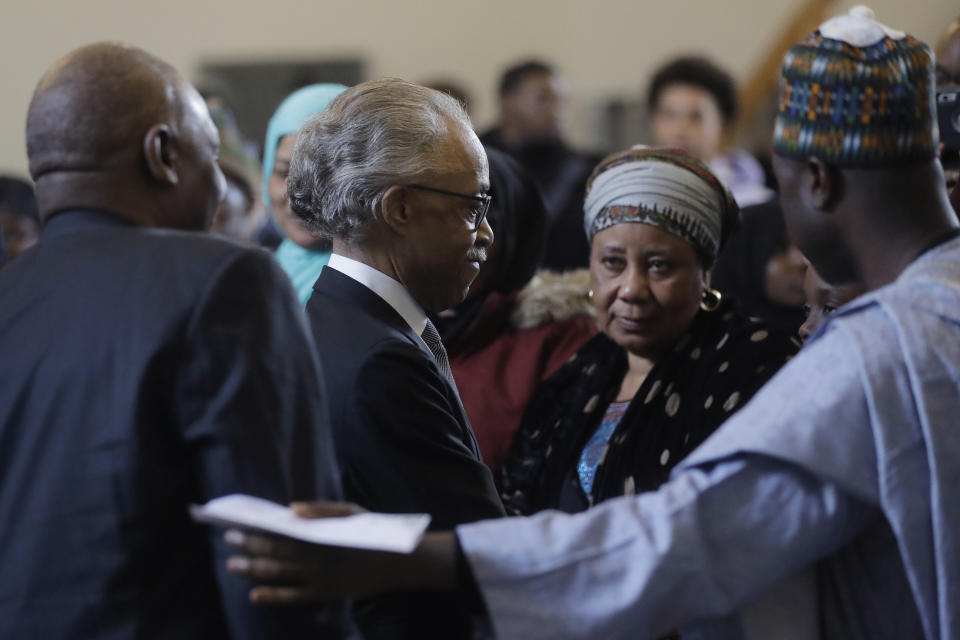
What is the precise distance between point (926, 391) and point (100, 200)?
1.12 metres

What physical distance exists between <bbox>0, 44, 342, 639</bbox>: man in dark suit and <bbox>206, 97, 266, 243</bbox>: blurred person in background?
3063 millimetres

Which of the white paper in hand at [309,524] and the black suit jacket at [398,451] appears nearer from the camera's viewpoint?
the white paper in hand at [309,524]

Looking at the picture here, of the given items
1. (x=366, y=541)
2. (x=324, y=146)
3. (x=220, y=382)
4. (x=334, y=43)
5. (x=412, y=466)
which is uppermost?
(x=324, y=146)

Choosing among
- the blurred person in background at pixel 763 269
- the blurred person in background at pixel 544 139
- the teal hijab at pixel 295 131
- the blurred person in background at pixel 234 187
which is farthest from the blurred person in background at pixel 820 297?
the blurred person in background at pixel 234 187

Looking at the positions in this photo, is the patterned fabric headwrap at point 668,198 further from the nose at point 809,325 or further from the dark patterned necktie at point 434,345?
the dark patterned necktie at point 434,345

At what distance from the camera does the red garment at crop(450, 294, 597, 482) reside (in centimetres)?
290

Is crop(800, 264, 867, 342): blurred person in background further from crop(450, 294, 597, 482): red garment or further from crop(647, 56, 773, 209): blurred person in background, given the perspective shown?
crop(647, 56, 773, 209): blurred person in background

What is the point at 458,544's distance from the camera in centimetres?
159

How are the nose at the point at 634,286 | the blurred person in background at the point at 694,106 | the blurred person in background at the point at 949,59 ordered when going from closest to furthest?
the nose at the point at 634,286 → the blurred person in background at the point at 949,59 → the blurred person in background at the point at 694,106

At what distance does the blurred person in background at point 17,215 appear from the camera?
4.58m

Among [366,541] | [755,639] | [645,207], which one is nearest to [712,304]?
[645,207]

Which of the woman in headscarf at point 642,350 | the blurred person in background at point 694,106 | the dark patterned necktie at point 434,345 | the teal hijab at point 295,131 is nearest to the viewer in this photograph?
the dark patterned necktie at point 434,345

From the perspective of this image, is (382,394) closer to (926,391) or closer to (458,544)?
(458,544)

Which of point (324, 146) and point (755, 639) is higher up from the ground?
point (324, 146)
